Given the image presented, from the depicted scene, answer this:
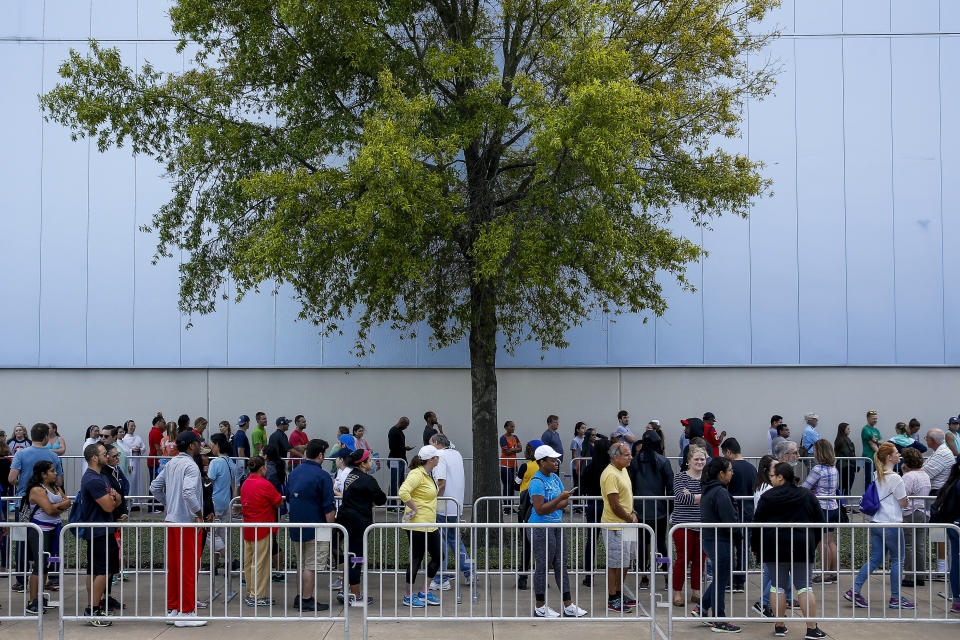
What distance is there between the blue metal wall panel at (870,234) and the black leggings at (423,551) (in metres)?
12.5

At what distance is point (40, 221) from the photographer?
19047mm

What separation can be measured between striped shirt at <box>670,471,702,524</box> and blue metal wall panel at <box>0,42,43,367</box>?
15398 millimetres

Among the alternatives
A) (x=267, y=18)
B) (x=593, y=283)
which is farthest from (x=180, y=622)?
(x=267, y=18)

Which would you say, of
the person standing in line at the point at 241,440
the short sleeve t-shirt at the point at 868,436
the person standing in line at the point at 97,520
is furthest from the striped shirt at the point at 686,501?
the person standing in line at the point at 241,440

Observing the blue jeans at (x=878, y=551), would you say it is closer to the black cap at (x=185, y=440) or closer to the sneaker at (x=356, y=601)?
the sneaker at (x=356, y=601)

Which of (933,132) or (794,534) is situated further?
(933,132)

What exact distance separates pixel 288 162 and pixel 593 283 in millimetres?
5139

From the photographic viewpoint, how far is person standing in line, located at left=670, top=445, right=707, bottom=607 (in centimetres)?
944

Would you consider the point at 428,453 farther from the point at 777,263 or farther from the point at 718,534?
the point at 777,263

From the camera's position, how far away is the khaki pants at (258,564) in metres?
9.30

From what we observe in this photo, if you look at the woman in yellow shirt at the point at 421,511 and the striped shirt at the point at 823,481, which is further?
the striped shirt at the point at 823,481

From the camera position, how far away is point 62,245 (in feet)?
62.5

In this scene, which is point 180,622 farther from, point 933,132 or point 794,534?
point 933,132

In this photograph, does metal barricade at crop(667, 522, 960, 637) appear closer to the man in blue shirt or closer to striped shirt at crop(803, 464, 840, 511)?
striped shirt at crop(803, 464, 840, 511)
